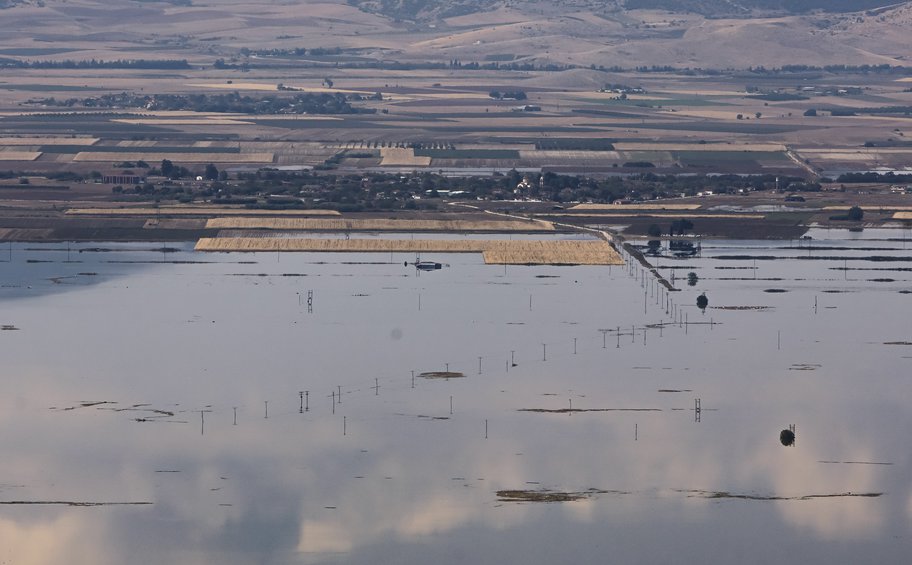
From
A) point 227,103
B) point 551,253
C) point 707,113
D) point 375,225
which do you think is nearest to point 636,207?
point 375,225

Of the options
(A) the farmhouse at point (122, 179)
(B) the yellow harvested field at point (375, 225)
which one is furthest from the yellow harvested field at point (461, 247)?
(A) the farmhouse at point (122, 179)

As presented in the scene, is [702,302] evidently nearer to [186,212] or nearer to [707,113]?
[186,212]

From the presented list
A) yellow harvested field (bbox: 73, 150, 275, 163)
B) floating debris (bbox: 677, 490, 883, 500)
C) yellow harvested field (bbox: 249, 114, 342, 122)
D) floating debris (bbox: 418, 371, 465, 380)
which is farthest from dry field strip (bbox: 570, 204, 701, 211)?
yellow harvested field (bbox: 249, 114, 342, 122)

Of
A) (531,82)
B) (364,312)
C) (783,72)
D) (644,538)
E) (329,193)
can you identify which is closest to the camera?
(644,538)

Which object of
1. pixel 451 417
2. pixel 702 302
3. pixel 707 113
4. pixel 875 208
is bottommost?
pixel 707 113

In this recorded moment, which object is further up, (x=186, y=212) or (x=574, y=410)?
(x=186, y=212)

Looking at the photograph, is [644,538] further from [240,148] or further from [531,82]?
[531,82]

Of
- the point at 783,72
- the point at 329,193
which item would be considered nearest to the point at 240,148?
the point at 329,193
